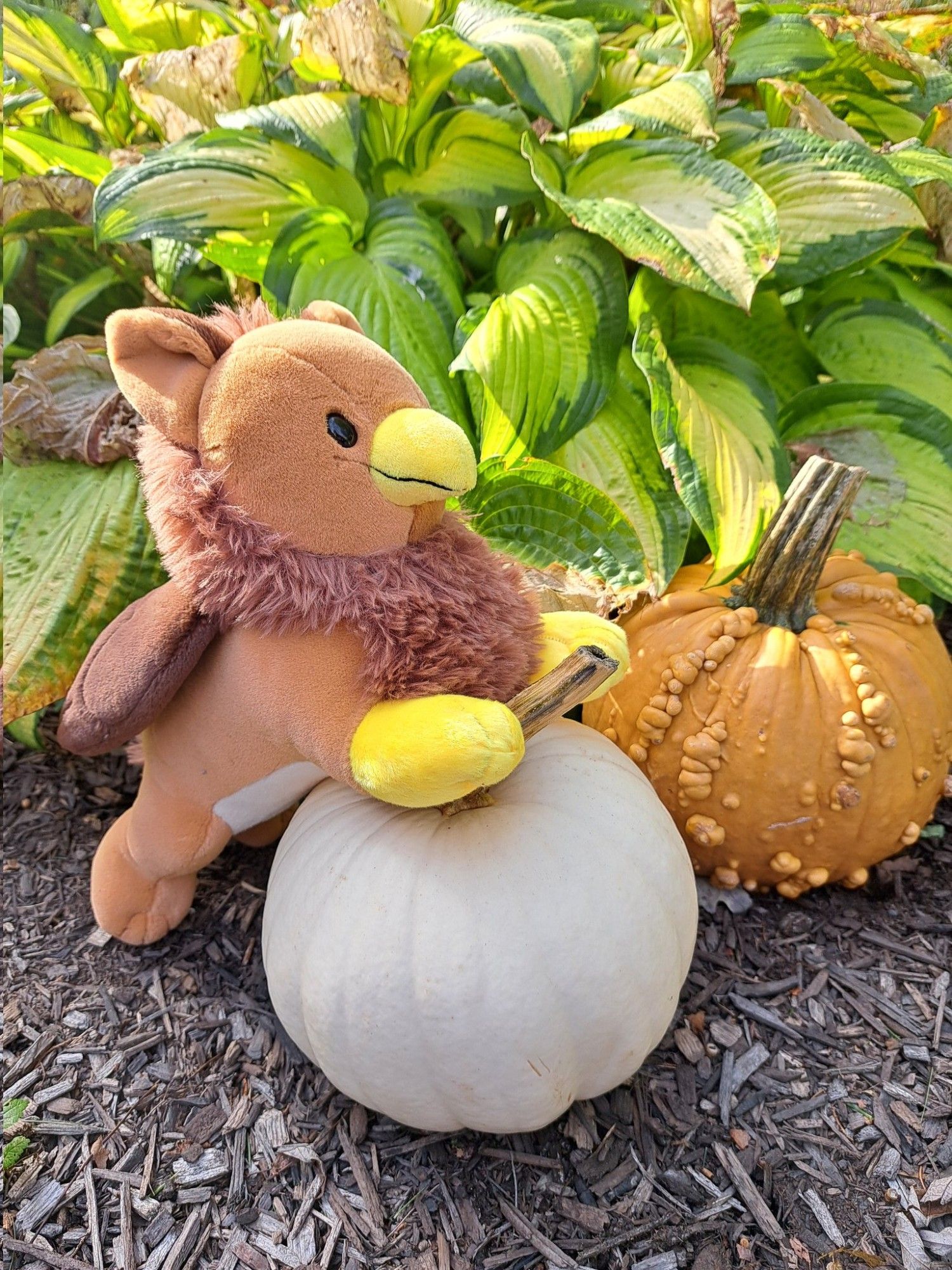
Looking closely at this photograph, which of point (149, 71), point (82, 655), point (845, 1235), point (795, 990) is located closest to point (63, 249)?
point (149, 71)

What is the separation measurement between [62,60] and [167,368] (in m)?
1.46

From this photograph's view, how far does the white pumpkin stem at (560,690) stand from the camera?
0.83 meters

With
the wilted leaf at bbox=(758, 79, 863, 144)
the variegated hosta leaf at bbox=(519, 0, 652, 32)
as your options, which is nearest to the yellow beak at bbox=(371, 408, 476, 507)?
the wilted leaf at bbox=(758, 79, 863, 144)

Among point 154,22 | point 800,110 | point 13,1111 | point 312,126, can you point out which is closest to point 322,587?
point 13,1111

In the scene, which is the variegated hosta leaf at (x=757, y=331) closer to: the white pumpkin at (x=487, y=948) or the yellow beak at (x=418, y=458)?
the yellow beak at (x=418, y=458)

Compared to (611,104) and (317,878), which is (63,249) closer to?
(611,104)

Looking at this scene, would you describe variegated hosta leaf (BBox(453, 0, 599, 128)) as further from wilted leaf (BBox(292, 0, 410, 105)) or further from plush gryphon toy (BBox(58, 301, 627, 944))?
plush gryphon toy (BBox(58, 301, 627, 944))

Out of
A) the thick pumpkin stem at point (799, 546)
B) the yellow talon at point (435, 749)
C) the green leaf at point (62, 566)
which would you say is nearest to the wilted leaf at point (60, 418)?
the green leaf at point (62, 566)

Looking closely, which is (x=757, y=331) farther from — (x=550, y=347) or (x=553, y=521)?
(x=553, y=521)

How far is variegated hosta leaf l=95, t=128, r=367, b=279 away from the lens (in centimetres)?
132

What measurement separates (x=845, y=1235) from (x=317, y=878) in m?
0.66

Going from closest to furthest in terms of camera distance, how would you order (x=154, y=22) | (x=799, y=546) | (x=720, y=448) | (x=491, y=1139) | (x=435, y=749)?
(x=435, y=749)
(x=491, y=1139)
(x=799, y=546)
(x=720, y=448)
(x=154, y=22)

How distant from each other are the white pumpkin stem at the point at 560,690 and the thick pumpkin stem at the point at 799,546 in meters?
0.42

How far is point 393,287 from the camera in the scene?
4.50 feet
